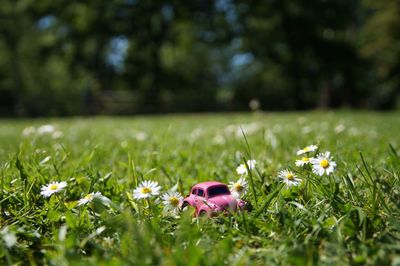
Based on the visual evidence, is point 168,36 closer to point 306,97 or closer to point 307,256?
point 306,97

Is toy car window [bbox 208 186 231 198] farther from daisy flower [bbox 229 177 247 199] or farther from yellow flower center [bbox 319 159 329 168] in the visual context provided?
yellow flower center [bbox 319 159 329 168]

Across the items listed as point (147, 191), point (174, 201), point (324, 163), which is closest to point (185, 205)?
point (174, 201)

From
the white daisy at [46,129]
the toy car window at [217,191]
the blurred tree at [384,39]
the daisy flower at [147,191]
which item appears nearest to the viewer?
the daisy flower at [147,191]

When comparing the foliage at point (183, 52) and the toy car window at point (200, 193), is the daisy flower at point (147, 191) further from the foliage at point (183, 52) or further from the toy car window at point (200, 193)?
the foliage at point (183, 52)

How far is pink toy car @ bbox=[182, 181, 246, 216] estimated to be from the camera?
4.31 feet

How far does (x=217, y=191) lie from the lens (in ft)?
4.61

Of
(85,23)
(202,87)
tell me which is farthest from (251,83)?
(85,23)

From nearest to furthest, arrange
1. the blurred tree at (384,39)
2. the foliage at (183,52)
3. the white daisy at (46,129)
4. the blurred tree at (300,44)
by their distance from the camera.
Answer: the white daisy at (46,129) → the blurred tree at (384,39) → the foliage at (183,52) → the blurred tree at (300,44)

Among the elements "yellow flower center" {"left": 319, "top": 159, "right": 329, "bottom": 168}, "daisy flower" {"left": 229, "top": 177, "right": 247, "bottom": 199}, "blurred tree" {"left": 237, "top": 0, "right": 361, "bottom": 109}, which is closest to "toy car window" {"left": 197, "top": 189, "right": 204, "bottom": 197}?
"daisy flower" {"left": 229, "top": 177, "right": 247, "bottom": 199}

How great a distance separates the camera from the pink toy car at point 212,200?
1313 millimetres

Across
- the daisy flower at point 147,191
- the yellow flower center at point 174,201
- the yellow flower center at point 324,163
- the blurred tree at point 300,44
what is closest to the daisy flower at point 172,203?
the yellow flower center at point 174,201

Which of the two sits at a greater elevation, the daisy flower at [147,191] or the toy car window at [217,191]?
the daisy flower at [147,191]

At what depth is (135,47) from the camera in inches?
1188

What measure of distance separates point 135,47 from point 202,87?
29.1 feet
